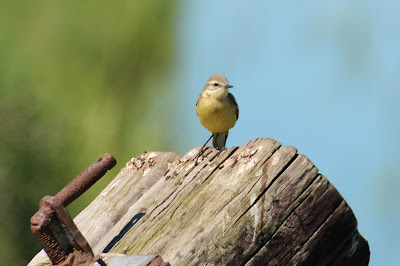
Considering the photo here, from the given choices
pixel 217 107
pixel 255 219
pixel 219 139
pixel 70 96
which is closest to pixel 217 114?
pixel 217 107

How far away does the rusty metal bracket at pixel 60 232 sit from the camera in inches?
79.3

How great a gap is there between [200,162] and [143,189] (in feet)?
1.89

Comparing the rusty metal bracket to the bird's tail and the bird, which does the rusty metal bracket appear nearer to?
the bird

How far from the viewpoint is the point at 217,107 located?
6.00 meters

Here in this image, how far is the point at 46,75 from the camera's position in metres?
6.11

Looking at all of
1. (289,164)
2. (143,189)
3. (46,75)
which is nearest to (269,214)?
(289,164)

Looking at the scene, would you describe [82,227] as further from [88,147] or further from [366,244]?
[88,147]

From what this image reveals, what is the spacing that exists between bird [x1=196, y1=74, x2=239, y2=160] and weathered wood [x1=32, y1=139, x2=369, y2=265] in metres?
3.30

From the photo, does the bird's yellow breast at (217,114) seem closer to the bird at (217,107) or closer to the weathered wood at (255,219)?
the bird at (217,107)

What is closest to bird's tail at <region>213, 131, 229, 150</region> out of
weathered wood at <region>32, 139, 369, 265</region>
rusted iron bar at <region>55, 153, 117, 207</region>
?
weathered wood at <region>32, 139, 369, 265</region>

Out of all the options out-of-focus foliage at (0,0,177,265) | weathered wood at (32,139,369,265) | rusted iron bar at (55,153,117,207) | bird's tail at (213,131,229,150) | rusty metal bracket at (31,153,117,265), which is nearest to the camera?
rusty metal bracket at (31,153,117,265)

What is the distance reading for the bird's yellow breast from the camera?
6008 millimetres

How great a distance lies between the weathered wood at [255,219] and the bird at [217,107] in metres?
3.30

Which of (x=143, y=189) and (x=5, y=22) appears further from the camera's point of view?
(x=5, y=22)
